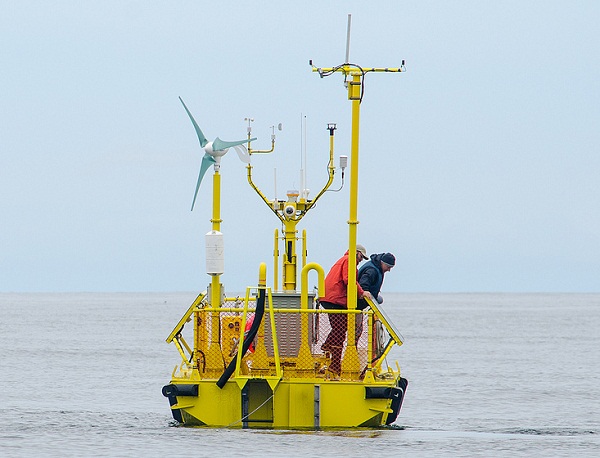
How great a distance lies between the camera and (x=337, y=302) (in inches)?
739

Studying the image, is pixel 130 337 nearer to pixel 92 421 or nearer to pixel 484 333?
pixel 484 333

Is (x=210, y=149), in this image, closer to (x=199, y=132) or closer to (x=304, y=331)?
(x=199, y=132)

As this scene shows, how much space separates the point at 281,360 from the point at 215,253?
1.98 m

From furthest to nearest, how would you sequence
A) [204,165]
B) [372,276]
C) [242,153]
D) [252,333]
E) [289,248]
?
[289,248], [242,153], [204,165], [372,276], [252,333]

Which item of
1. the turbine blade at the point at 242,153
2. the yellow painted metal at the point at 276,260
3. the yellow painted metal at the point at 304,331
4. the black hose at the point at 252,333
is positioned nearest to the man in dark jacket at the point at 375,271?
the yellow painted metal at the point at 304,331

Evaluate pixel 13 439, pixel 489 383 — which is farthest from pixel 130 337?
pixel 13 439

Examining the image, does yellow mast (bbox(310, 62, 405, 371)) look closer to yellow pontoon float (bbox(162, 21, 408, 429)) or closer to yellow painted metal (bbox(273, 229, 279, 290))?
yellow pontoon float (bbox(162, 21, 408, 429))

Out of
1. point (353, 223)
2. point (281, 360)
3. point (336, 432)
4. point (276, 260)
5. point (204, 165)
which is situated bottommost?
point (336, 432)

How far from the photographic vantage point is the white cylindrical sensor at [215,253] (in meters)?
18.6

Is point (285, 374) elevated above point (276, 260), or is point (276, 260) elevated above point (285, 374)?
point (276, 260)

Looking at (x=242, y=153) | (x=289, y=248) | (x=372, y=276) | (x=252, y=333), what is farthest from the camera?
(x=289, y=248)

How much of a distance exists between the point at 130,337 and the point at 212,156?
55.3m

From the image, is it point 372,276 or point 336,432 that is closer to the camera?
point 336,432

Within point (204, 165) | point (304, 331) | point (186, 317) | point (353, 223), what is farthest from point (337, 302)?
point (204, 165)
